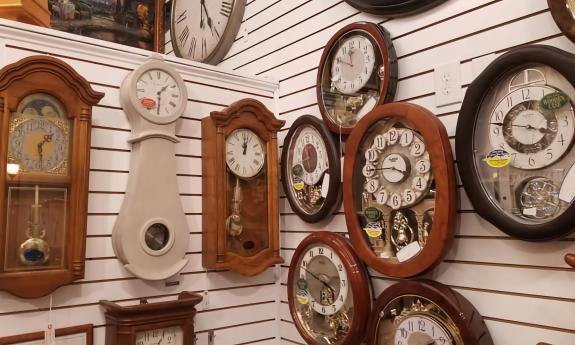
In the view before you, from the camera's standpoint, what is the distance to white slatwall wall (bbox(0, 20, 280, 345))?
1.74 meters

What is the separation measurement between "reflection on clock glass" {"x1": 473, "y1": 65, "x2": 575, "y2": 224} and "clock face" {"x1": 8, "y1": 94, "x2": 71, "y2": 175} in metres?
1.44

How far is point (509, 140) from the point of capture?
53.8 inches

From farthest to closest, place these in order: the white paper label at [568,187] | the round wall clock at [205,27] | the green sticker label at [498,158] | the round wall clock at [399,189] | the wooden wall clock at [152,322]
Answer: the round wall clock at [205,27] → the wooden wall clock at [152,322] → the round wall clock at [399,189] → the green sticker label at [498,158] → the white paper label at [568,187]

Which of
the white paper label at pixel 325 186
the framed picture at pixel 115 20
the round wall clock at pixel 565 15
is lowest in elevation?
the white paper label at pixel 325 186

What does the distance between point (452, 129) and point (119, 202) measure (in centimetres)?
130

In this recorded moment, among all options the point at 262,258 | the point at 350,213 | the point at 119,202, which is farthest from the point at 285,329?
the point at 119,202

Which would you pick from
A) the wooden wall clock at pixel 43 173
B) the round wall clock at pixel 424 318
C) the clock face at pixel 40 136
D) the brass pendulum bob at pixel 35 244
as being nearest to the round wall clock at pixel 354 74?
the round wall clock at pixel 424 318

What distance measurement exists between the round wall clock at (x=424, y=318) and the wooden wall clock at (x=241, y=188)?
671mm

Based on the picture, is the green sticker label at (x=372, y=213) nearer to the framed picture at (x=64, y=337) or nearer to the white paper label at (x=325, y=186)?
the white paper label at (x=325, y=186)

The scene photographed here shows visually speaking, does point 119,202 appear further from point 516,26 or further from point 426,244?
point 516,26

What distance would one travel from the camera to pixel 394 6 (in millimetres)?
1765

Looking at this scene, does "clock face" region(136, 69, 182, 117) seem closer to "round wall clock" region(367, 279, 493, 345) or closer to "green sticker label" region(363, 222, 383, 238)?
"green sticker label" region(363, 222, 383, 238)

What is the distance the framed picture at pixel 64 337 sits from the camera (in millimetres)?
1637

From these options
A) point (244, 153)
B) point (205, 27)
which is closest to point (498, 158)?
point (244, 153)
